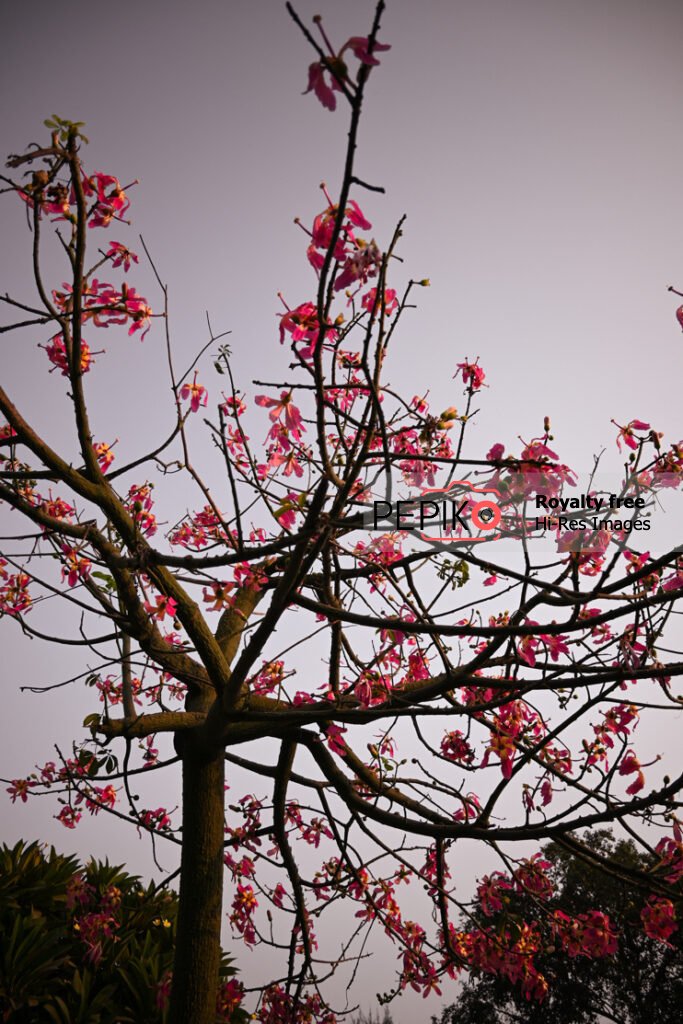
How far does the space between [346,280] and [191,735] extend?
118 inches

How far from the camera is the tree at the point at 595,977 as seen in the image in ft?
28.9

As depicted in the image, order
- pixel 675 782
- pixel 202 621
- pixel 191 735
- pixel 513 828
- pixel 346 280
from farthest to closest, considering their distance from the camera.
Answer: pixel 191 735 → pixel 202 621 → pixel 513 828 → pixel 675 782 → pixel 346 280

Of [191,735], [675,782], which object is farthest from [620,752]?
[191,735]

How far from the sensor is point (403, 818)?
3145 millimetres

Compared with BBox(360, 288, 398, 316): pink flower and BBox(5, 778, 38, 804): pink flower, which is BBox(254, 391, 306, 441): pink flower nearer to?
BBox(360, 288, 398, 316): pink flower

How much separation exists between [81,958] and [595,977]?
8.73 metres

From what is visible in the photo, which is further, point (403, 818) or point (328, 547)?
point (403, 818)

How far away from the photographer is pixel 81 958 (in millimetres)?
4324

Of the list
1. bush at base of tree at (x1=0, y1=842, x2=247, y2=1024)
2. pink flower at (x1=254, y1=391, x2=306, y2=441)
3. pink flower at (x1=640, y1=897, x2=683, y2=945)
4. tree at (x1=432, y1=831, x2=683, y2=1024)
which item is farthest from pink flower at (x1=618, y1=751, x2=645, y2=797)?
tree at (x1=432, y1=831, x2=683, y2=1024)

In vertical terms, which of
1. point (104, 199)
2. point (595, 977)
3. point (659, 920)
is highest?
point (104, 199)

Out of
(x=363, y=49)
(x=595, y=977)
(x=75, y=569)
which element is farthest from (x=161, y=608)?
(x=595, y=977)

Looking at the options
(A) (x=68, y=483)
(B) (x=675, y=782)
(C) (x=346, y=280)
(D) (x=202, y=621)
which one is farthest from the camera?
(D) (x=202, y=621)

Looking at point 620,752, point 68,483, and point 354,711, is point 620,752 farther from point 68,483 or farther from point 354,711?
point 68,483

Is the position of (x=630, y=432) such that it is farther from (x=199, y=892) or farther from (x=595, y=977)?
(x=595, y=977)
